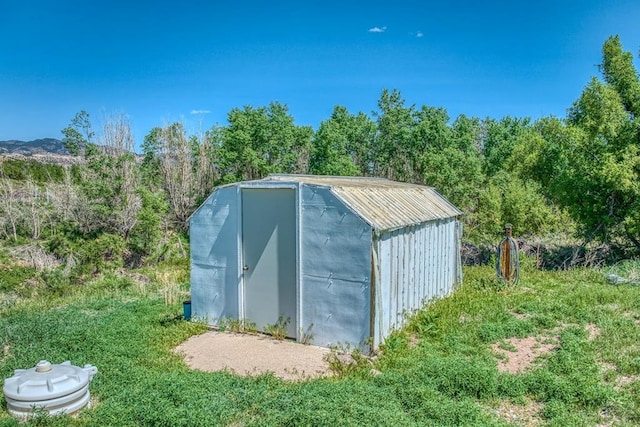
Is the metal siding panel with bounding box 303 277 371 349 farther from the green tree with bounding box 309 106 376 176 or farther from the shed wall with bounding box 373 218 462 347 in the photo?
the green tree with bounding box 309 106 376 176

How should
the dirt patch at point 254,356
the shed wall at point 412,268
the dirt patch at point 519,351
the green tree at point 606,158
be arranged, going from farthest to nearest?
the green tree at point 606,158
the shed wall at point 412,268
the dirt patch at point 254,356
the dirt patch at point 519,351

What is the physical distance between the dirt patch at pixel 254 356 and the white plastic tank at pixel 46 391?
1.74m

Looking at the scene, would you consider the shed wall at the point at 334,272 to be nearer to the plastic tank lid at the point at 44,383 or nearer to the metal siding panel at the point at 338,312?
the metal siding panel at the point at 338,312

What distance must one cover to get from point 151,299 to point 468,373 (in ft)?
24.1

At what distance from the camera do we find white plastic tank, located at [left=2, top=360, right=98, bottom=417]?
4.70 metres

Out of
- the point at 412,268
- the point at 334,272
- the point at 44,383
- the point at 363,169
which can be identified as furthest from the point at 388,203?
the point at 363,169

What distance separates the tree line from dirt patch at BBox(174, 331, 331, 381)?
9.58 m

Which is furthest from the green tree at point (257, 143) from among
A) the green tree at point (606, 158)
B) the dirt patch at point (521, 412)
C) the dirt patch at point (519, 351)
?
the dirt patch at point (521, 412)

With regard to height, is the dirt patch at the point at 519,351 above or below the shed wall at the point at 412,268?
below

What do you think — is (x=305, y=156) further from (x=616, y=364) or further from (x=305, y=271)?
(x=616, y=364)

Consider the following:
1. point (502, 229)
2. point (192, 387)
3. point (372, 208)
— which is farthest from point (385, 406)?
point (502, 229)

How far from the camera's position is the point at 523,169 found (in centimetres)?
1847

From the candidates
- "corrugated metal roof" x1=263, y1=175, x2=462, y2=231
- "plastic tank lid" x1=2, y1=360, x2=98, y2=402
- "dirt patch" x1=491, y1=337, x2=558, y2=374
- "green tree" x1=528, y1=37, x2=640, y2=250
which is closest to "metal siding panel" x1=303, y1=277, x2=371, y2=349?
"corrugated metal roof" x1=263, y1=175, x2=462, y2=231

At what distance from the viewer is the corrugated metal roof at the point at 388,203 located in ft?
23.3
